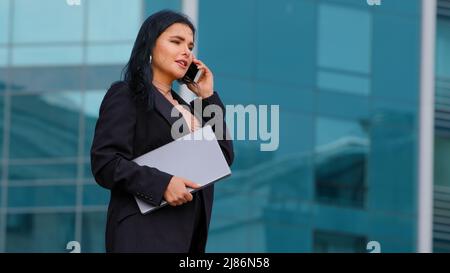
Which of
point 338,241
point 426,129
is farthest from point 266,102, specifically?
point 426,129

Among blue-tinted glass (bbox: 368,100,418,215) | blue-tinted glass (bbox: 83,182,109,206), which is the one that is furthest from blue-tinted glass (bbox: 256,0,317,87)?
blue-tinted glass (bbox: 83,182,109,206)

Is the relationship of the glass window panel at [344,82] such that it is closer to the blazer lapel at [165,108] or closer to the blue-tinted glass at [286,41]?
the blue-tinted glass at [286,41]

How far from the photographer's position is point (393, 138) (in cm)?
2786

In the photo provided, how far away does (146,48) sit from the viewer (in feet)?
23.7

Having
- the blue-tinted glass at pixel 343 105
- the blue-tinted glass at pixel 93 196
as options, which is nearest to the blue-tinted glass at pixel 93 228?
the blue-tinted glass at pixel 93 196

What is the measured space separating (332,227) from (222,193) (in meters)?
2.13

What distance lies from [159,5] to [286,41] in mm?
2278

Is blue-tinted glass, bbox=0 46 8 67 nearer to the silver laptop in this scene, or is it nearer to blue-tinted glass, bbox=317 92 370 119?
blue-tinted glass, bbox=317 92 370 119

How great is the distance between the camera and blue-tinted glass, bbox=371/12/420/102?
27.5 metres

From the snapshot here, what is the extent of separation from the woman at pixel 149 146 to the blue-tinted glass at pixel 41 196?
2076cm
